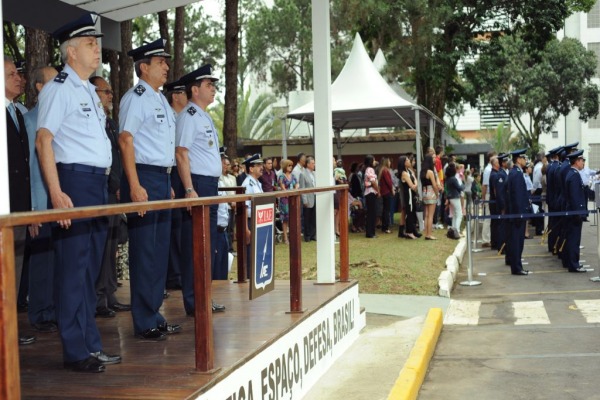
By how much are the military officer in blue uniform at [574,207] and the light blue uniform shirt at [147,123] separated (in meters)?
9.92

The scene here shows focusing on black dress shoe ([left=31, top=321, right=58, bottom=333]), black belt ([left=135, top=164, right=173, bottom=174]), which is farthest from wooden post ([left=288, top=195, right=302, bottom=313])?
black dress shoe ([left=31, top=321, right=58, bottom=333])

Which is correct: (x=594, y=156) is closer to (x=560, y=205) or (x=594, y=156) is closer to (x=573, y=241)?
(x=560, y=205)

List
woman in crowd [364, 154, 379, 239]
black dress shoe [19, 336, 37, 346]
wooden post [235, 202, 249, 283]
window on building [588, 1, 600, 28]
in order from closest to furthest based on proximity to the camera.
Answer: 1. black dress shoe [19, 336, 37, 346]
2. wooden post [235, 202, 249, 283]
3. woman in crowd [364, 154, 379, 239]
4. window on building [588, 1, 600, 28]

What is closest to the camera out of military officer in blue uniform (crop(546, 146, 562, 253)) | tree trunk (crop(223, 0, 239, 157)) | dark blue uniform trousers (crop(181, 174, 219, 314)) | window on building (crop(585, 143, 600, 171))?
dark blue uniform trousers (crop(181, 174, 219, 314))

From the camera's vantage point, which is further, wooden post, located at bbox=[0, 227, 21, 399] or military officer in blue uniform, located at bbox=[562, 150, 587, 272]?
military officer in blue uniform, located at bbox=[562, 150, 587, 272]

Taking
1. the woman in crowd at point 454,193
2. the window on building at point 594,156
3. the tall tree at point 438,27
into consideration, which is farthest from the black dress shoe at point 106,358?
the window on building at point 594,156

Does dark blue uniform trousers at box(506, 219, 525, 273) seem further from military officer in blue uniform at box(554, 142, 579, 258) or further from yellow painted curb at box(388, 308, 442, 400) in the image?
yellow painted curb at box(388, 308, 442, 400)

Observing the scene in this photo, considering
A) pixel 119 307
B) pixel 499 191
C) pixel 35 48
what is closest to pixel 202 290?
pixel 119 307

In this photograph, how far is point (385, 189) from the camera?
20484 mm

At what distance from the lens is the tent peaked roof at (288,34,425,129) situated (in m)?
21.6

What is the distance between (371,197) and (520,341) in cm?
1084

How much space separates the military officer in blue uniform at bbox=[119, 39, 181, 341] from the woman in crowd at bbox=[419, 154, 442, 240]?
13.1 m

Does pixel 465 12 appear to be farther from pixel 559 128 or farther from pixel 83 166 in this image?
pixel 559 128

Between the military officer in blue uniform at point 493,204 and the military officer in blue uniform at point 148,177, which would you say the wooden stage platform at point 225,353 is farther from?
the military officer in blue uniform at point 493,204
